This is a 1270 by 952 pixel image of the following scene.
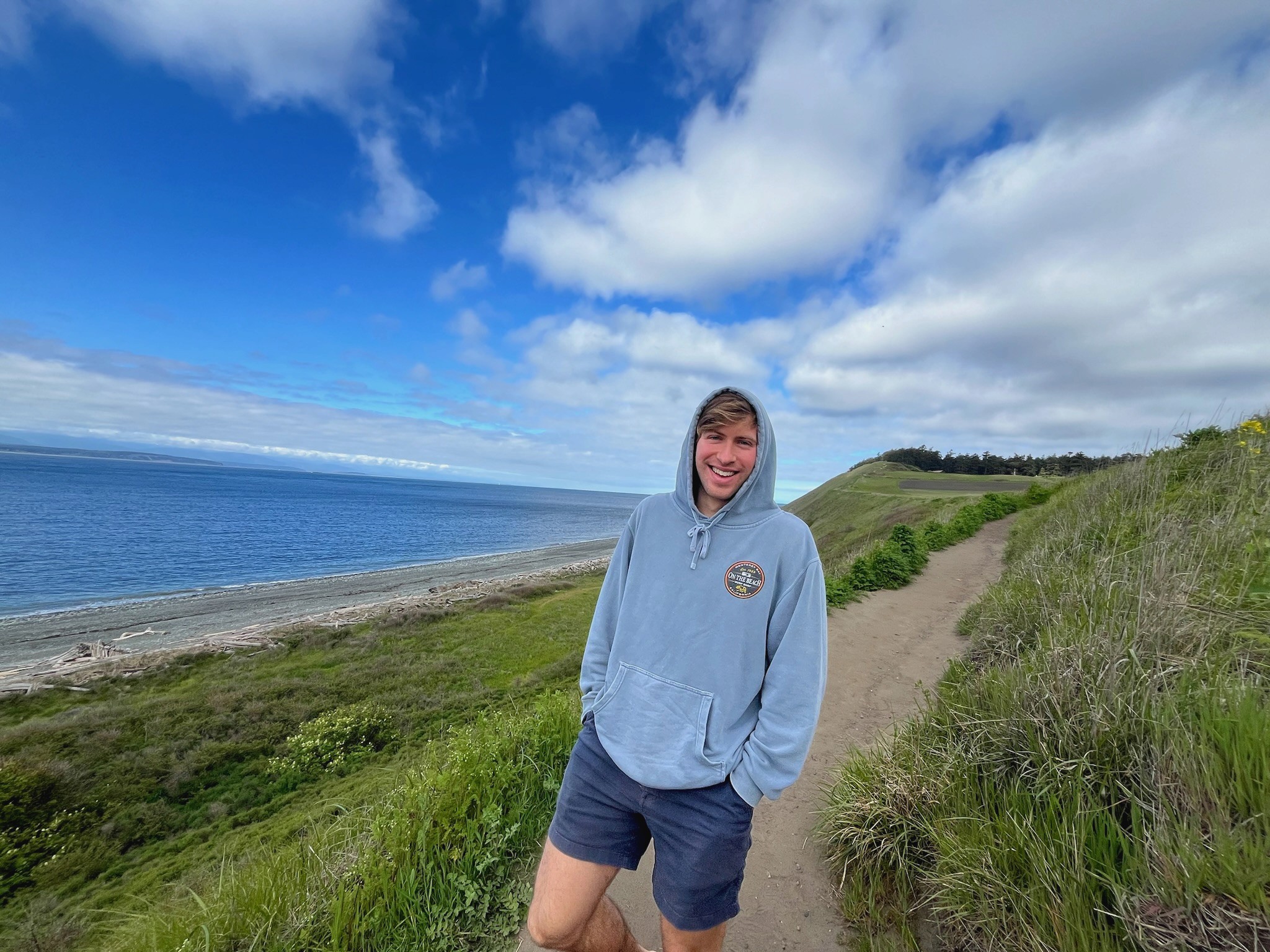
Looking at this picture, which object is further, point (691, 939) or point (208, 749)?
point (208, 749)

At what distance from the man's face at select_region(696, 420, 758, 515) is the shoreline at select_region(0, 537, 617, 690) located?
20659mm

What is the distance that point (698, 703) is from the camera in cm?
177

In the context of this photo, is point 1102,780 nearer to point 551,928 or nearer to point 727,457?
point 727,457

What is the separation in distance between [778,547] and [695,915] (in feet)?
4.31

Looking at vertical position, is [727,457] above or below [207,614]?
above

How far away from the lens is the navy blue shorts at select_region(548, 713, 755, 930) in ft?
5.51

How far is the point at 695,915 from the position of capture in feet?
5.56

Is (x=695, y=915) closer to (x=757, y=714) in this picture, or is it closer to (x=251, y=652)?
(x=757, y=714)

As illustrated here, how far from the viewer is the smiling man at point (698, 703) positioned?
1.68m

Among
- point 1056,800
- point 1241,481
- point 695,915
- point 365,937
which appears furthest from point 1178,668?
point 365,937

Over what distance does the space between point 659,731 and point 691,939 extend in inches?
28.6

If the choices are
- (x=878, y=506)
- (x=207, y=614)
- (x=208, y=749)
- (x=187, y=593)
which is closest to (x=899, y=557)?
(x=208, y=749)

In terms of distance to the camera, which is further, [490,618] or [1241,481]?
[490,618]

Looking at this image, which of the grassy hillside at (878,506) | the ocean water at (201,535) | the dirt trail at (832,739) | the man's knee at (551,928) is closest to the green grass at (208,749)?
the dirt trail at (832,739)
